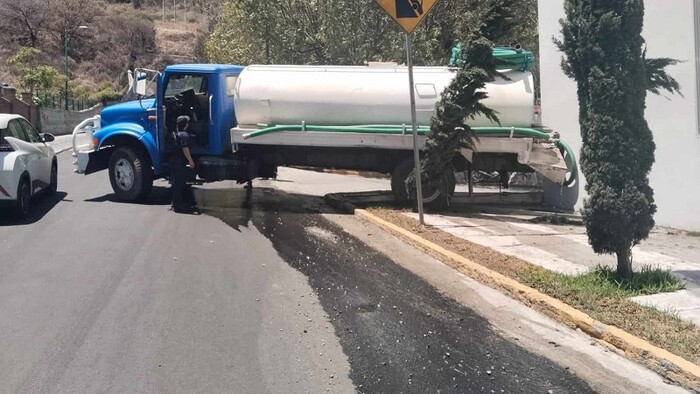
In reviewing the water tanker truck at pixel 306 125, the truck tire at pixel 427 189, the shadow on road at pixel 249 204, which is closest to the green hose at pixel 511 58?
the water tanker truck at pixel 306 125

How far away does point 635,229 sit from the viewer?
7.41 metres

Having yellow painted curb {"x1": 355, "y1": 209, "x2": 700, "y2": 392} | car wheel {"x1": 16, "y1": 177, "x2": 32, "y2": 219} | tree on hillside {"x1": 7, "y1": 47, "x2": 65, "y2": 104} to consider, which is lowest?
yellow painted curb {"x1": 355, "y1": 209, "x2": 700, "y2": 392}

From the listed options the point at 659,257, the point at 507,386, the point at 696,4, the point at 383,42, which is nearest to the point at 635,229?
the point at 659,257

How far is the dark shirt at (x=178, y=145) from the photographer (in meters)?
13.2

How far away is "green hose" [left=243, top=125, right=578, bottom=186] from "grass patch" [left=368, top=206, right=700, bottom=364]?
12.0 ft

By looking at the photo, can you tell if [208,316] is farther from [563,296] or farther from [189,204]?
[189,204]

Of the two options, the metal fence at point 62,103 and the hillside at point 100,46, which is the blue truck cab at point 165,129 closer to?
the metal fence at point 62,103

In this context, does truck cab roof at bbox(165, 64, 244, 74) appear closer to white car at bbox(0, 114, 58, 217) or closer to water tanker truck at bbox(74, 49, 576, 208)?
water tanker truck at bbox(74, 49, 576, 208)

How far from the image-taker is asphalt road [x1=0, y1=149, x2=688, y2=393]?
535 cm

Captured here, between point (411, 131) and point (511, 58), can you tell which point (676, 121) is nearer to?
point (511, 58)

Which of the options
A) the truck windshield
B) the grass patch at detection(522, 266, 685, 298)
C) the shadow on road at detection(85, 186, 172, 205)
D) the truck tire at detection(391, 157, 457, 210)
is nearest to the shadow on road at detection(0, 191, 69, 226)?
the shadow on road at detection(85, 186, 172, 205)

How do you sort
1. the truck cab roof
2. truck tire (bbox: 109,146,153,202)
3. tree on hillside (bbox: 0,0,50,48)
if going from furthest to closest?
1. tree on hillside (bbox: 0,0,50,48)
2. truck tire (bbox: 109,146,153,202)
3. the truck cab roof

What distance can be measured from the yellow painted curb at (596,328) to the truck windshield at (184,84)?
21.5 ft

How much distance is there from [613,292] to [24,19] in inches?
2809
